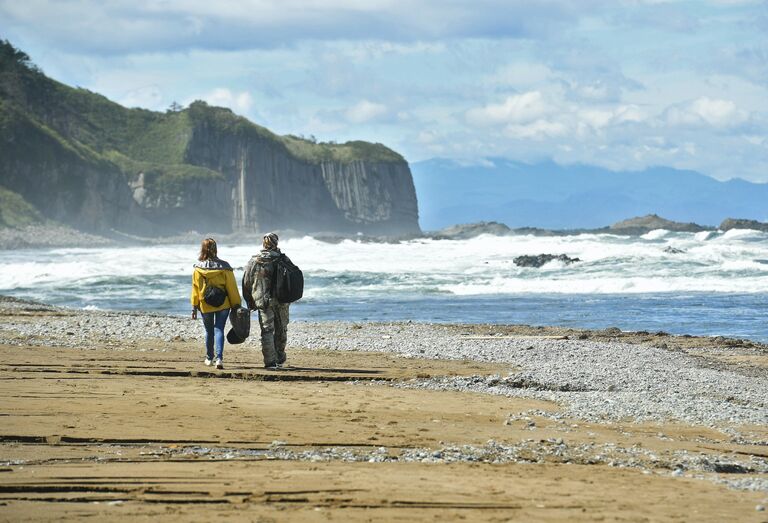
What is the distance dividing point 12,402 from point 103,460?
91.3 inches

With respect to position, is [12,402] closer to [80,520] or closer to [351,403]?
[351,403]

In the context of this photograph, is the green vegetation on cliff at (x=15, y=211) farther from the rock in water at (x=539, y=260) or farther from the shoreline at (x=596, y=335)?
the shoreline at (x=596, y=335)

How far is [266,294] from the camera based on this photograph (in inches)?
512

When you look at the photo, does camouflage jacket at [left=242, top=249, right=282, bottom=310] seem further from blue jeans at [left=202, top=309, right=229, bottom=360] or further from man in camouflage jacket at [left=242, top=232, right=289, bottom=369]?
blue jeans at [left=202, top=309, right=229, bottom=360]

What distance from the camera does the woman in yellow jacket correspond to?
1282cm

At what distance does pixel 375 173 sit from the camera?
160000mm

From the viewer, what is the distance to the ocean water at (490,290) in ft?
86.6

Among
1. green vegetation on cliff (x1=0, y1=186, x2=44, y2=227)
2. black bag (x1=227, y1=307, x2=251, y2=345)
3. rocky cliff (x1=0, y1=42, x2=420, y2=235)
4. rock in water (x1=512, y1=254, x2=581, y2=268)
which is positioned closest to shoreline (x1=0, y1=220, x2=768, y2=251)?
green vegetation on cliff (x1=0, y1=186, x2=44, y2=227)

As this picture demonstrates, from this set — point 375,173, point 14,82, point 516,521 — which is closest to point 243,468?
point 516,521

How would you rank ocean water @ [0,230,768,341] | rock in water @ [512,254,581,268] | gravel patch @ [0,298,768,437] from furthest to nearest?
rock in water @ [512,254,581,268] → ocean water @ [0,230,768,341] → gravel patch @ [0,298,768,437]

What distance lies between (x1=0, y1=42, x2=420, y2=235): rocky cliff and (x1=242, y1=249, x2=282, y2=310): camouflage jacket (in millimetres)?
100798

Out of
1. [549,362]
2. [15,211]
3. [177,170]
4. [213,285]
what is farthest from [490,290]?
[177,170]

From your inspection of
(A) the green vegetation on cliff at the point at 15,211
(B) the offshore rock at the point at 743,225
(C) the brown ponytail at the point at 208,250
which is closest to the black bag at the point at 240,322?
(C) the brown ponytail at the point at 208,250

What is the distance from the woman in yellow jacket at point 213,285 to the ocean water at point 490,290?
1224 cm
